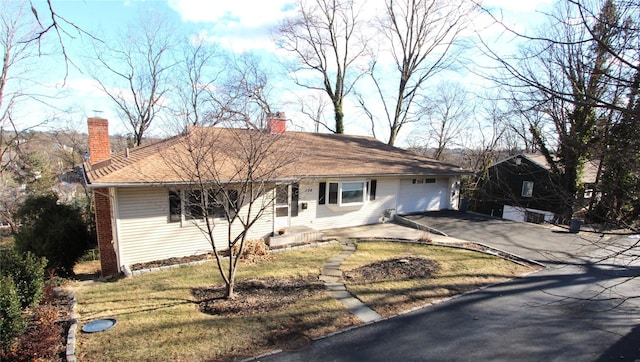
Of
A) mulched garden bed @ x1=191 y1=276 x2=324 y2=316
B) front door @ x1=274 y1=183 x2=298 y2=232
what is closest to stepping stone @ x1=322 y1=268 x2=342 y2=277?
mulched garden bed @ x1=191 y1=276 x2=324 y2=316

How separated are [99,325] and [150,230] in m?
4.23

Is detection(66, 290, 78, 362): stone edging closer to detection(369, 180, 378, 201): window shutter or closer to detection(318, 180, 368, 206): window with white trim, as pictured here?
detection(318, 180, 368, 206): window with white trim

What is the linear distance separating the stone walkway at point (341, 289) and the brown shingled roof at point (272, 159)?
3494 millimetres

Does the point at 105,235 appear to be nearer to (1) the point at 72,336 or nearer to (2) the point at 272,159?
(1) the point at 72,336

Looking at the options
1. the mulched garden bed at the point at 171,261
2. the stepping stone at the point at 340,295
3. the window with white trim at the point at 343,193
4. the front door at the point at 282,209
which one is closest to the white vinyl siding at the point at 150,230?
the mulched garden bed at the point at 171,261

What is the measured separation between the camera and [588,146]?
3.65m

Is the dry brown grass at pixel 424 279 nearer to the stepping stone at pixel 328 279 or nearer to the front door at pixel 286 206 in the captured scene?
the stepping stone at pixel 328 279

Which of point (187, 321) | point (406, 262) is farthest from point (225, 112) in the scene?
point (406, 262)

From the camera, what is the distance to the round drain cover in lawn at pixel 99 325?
19.2ft

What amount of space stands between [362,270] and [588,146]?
6.72 metres

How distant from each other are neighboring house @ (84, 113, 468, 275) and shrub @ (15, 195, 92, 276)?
3.37 feet

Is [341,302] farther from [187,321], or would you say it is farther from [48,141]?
[48,141]

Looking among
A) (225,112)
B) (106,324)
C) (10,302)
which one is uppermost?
(225,112)

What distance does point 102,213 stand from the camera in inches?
407
